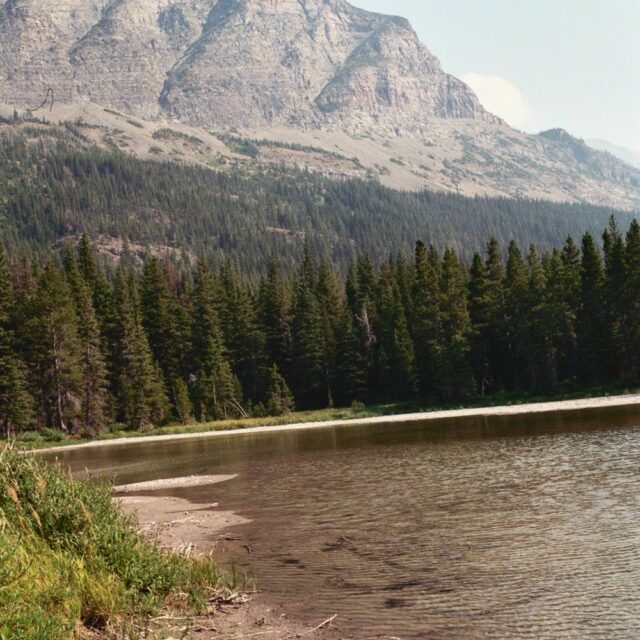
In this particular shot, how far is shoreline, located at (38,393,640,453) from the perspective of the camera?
194ft

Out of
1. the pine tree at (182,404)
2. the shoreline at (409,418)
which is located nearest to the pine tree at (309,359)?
the pine tree at (182,404)

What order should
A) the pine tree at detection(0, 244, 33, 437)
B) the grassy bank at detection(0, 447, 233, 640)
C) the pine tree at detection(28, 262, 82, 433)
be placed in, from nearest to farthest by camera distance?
the grassy bank at detection(0, 447, 233, 640)
the pine tree at detection(0, 244, 33, 437)
the pine tree at detection(28, 262, 82, 433)

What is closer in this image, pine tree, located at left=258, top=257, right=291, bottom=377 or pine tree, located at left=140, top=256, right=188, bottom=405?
pine tree, located at left=140, top=256, right=188, bottom=405

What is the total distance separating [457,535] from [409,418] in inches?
1997

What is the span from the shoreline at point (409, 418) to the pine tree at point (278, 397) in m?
9.41

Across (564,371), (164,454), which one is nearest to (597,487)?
(164,454)

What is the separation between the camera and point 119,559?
40.6ft

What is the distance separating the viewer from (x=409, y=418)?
221ft

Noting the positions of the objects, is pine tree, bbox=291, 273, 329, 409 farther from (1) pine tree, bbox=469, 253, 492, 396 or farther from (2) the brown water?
(2) the brown water

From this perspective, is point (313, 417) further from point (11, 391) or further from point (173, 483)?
point (173, 483)

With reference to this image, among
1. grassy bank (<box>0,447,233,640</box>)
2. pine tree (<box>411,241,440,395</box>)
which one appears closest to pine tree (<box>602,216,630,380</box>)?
pine tree (<box>411,241,440,395</box>)

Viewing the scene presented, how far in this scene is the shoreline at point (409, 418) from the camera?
59.1 meters

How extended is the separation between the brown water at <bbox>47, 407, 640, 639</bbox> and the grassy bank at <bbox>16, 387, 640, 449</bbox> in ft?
117

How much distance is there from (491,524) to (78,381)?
68454 mm
